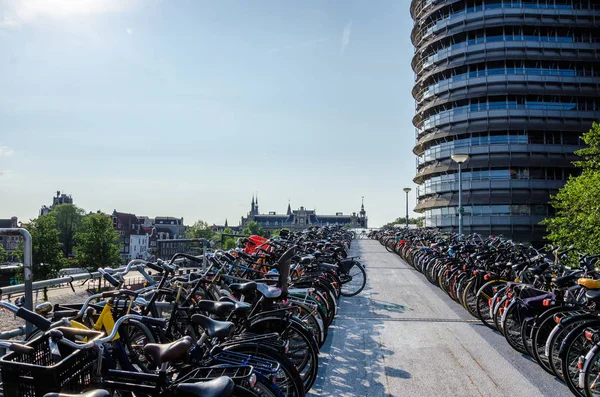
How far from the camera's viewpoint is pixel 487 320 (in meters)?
6.64

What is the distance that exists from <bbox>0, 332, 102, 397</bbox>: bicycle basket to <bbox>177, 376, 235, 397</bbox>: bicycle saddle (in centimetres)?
60

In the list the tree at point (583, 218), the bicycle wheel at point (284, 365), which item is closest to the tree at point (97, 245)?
the tree at point (583, 218)

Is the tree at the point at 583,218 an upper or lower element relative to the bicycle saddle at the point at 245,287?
upper

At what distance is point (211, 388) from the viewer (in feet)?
6.20

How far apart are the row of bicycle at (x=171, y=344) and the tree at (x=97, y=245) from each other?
36.6 meters

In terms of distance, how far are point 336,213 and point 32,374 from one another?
12002cm

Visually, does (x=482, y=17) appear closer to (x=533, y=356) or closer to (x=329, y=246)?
(x=329, y=246)

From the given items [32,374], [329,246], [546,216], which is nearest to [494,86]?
[546,216]

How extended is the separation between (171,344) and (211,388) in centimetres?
41

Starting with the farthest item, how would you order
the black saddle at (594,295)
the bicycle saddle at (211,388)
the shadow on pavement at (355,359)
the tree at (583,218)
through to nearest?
the tree at (583,218) → the shadow on pavement at (355,359) → the black saddle at (594,295) → the bicycle saddle at (211,388)

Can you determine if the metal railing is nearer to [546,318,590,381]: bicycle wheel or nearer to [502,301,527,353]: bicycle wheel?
[546,318,590,381]: bicycle wheel

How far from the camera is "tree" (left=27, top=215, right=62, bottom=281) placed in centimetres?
3328

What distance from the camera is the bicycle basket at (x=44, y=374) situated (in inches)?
80.4

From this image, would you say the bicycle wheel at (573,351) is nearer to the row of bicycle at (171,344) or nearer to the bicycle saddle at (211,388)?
the row of bicycle at (171,344)
